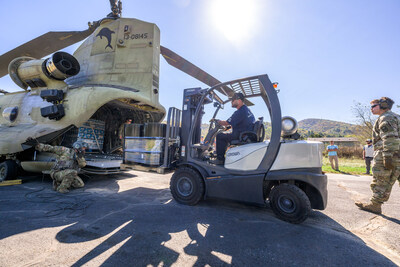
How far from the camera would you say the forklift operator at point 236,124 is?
3.74 m

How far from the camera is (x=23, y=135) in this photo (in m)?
6.32

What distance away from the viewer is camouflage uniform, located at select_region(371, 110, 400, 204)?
3.52 meters

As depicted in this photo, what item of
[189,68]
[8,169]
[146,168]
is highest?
[189,68]

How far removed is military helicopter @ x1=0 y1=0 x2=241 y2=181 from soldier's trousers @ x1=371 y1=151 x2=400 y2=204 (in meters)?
6.26

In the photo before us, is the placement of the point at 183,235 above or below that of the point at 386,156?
below

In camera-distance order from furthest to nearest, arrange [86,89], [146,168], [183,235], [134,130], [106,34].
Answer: [106,34] → [86,89] → [134,130] → [146,168] → [183,235]

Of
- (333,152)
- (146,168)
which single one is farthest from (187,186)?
(333,152)

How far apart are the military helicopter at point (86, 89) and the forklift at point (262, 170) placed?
3496 millimetres

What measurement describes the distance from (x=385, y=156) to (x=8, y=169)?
10086mm

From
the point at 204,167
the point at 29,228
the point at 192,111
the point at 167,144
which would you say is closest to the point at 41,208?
the point at 29,228

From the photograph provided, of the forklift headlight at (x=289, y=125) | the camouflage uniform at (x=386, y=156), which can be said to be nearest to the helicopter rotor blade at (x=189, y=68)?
the forklift headlight at (x=289, y=125)

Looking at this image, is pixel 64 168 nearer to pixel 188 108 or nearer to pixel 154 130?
pixel 154 130

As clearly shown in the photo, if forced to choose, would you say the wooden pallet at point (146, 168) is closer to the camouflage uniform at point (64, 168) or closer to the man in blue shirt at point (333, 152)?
the camouflage uniform at point (64, 168)

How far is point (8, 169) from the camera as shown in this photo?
6062mm
